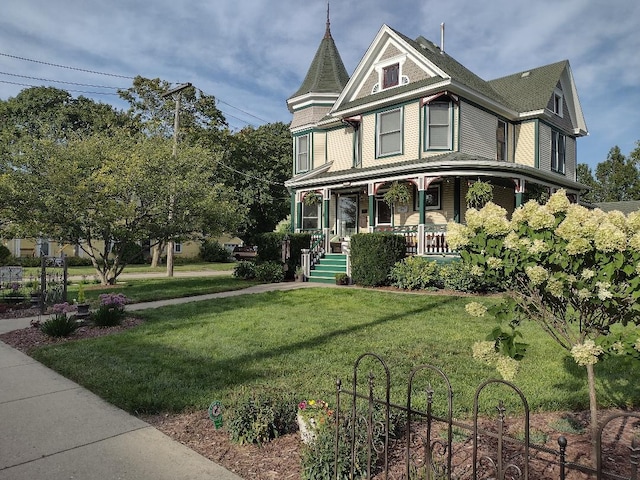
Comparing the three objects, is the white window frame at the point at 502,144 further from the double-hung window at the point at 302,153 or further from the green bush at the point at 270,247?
the green bush at the point at 270,247

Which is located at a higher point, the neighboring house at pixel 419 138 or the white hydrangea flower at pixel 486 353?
the neighboring house at pixel 419 138

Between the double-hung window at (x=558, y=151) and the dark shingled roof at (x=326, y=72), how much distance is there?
34.0 feet

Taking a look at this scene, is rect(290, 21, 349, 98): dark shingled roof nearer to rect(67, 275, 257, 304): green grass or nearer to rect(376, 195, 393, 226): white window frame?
rect(376, 195, 393, 226): white window frame

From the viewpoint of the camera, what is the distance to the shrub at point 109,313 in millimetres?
8305

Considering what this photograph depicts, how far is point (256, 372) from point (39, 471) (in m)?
2.55

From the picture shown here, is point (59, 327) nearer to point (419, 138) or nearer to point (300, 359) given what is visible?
point (300, 359)

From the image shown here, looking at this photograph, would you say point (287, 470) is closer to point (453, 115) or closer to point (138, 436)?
point (138, 436)

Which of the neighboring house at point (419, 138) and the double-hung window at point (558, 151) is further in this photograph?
the double-hung window at point (558, 151)

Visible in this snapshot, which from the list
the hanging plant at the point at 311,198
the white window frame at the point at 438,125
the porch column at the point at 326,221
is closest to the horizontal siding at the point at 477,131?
the white window frame at the point at 438,125

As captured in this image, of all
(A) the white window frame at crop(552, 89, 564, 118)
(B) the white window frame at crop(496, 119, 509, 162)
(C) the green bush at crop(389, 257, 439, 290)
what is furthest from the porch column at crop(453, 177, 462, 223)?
(A) the white window frame at crop(552, 89, 564, 118)

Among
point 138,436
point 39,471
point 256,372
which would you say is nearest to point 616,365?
point 256,372

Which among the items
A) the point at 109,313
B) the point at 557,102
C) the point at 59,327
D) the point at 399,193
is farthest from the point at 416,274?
the point at 557,102

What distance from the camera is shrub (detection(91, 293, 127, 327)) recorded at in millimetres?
8305

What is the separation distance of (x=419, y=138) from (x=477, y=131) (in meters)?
2.53
